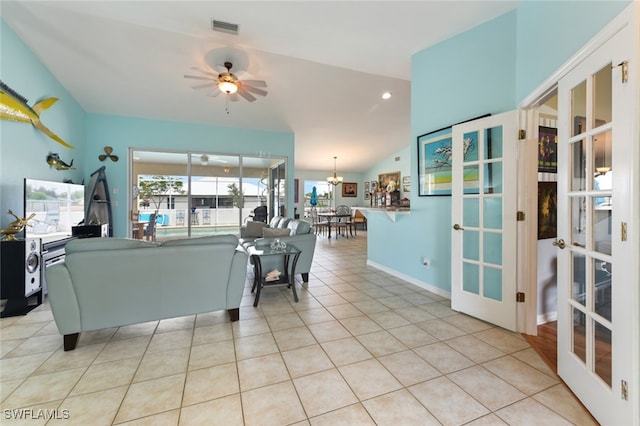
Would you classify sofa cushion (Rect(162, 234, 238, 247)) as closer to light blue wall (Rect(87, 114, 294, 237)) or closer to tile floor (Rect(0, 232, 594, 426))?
tile floor (Rect(0, 232, 594, 426))

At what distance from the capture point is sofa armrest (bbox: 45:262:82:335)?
197 cm

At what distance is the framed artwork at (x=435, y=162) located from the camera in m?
3.14

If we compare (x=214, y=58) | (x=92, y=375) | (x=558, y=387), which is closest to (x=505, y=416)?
(x=558, y=387)

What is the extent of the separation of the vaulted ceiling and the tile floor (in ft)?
10.2

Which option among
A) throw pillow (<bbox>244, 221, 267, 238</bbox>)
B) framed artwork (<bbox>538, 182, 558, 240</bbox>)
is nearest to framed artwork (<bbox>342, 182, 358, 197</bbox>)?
throw pillow (<bbox>244, 221, 267, 238</bbox>)

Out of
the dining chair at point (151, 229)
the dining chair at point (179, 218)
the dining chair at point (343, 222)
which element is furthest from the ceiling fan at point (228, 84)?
the dining chair at point (343, 222)

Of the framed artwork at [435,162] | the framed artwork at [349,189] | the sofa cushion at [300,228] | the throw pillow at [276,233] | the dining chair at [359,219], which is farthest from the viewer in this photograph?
the framed artwork at [349,189]

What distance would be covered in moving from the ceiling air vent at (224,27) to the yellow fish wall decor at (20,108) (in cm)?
233

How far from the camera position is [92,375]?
5.82 feet

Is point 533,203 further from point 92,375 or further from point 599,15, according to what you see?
point 92,375

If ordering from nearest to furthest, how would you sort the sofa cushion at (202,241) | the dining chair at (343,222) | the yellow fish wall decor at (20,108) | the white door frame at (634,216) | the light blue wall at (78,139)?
the white door frame at (634,216) < the sofa cushion at (202,241) < the yellow fish wall decor at (20,108) < the light blue wall at (78,139) < the dining chair at (343,222)

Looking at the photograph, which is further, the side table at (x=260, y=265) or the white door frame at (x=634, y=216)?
the side table at (x=260, y=265)

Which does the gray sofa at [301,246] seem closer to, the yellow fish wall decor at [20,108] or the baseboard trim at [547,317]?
the baseboard trim at [547,317]

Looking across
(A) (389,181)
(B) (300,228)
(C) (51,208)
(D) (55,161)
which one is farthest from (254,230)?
(A) (389,181)
